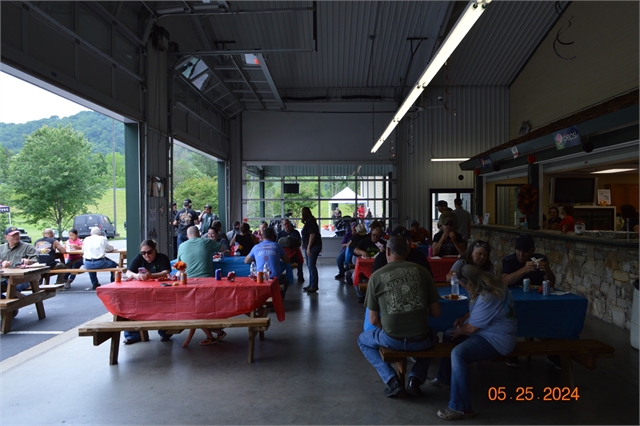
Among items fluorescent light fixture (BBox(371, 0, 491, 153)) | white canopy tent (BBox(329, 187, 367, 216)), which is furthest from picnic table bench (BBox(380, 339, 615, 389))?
white canopy tent (BBox(329, 187, 367, 216))

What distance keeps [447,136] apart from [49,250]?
11.8 m

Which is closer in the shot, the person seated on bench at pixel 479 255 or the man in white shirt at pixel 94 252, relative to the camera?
the person seated on bench at pixel 479 255

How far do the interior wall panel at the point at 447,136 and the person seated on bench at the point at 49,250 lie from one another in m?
9.99

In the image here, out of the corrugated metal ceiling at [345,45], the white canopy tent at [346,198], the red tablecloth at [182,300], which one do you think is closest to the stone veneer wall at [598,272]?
the red tablecloth at [182,300]

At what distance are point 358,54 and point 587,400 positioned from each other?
37.7 feet

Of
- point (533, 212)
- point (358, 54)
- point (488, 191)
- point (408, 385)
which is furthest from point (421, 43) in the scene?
point (408, 385)

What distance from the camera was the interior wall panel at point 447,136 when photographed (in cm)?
1532

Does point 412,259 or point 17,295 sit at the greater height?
point 412,259

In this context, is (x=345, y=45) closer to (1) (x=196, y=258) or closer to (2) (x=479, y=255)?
(1) (x=196, y=258)

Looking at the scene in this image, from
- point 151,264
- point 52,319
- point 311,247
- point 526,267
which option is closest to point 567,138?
point 526,267

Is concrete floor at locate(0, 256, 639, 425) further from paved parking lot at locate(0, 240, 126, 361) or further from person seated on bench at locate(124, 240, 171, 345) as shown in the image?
paved parking lot at locate(0, 240, 126, 361)

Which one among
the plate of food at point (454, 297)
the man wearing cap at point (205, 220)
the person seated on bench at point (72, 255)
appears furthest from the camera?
the man wearing cap at point (205, 220)

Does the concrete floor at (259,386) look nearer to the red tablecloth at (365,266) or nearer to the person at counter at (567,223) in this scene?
the red tablecloth at (365,266)

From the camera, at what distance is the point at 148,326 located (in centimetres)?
492
